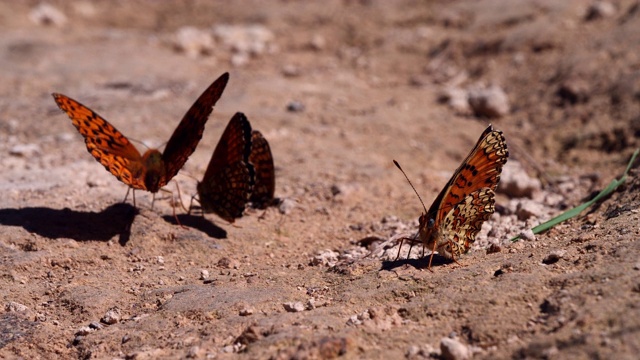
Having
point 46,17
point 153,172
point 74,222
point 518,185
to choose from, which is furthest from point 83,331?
point 46,17

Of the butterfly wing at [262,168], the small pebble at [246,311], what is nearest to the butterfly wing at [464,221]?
the small pebble at [246,311]

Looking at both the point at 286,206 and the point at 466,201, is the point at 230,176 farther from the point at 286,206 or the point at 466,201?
the point at 466,201

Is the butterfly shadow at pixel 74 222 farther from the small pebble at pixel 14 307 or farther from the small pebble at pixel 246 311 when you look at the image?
the small pebble at pixel 246 311

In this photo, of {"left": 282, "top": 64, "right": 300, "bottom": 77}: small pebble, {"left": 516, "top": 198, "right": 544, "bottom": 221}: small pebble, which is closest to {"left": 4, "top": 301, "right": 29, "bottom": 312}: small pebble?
{"left": 516, "top": 198, "right": 544, "bottom": 221}: small pebble

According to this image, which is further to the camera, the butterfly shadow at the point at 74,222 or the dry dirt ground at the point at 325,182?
the butterfly shadow at the point at 74,222

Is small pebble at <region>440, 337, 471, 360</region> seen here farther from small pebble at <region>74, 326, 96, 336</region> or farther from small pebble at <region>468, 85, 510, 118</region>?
small pebble at <region>468, 85, 510, 118</region>

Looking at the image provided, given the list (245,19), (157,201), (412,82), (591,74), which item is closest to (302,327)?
(157,201)
